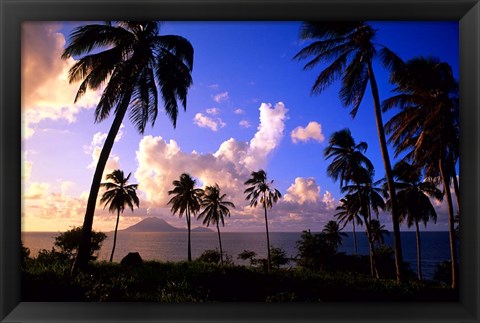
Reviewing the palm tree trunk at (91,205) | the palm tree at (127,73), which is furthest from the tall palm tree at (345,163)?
the palm tree trunk at (91,205)

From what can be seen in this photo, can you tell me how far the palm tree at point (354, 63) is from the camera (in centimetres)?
687

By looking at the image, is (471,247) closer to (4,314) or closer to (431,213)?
(4,314)

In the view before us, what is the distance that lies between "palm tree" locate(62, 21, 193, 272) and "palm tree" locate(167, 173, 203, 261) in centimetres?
260

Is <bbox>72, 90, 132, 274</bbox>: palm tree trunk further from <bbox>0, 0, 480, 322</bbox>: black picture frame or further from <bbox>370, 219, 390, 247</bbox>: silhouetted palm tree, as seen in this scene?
<bbox>370, 219, 390, 247</bbox>: silhouetted palm tree

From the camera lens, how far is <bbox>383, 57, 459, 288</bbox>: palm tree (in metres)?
7.01

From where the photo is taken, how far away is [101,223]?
8141mm

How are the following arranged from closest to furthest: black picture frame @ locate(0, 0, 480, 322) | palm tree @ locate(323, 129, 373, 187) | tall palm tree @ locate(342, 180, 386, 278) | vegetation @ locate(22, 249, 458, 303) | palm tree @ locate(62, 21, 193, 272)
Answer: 1. black picture frame @ locate(0, 0, 480, 322)
2. vegetation @ locate(22, 249, 458, 303)
3. palm tree @ locate(62, 21, 193, 272)
4. palm tree @ locate(323, 129, 373, 187)
5. tall palm tree @ locate(342, 180, 386, 278)

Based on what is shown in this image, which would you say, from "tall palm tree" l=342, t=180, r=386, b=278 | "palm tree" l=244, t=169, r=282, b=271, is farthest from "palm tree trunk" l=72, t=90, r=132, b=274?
"tall palm tree" l=342, t=180, r=386, b=278

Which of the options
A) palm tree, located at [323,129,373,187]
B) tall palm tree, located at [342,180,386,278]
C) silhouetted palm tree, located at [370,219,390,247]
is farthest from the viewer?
silhouetted palm tree, located at [370,219,390,247]

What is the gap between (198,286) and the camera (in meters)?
6.42

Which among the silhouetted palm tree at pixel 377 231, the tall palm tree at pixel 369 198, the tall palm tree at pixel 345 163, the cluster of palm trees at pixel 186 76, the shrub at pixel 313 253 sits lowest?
the shrub at pixel 313 253

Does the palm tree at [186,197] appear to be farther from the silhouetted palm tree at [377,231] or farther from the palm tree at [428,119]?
the silhouetted palm tree at [377,231]
